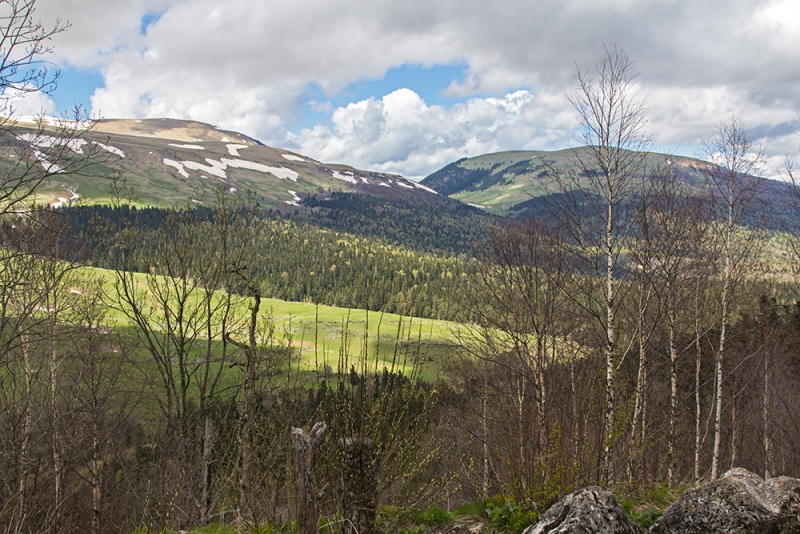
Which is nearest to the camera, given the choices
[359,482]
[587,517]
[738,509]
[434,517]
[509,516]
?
[587,517]

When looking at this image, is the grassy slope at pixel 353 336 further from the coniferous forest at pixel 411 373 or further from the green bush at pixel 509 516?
the green bush at pixel 509 516

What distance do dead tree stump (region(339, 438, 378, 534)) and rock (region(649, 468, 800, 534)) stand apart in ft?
11.2

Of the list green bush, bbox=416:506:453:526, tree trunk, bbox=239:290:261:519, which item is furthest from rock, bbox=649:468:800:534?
tree trunk, bbox=239:290:261:519

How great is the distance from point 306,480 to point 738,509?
15.7ft

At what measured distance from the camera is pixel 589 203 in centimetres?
1062

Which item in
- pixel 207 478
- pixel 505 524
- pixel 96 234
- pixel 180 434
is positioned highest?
pixel 96 234

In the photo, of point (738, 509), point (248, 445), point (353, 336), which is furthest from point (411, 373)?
point (738, 509)

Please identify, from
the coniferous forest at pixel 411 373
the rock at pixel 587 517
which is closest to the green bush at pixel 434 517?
the coniferous forest at pixel 411 373

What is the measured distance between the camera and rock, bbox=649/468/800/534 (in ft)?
16.1

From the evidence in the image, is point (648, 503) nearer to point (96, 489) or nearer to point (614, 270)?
point (614, 270)

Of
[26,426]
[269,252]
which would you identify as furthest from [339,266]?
[26,426]

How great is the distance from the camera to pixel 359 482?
5348mm

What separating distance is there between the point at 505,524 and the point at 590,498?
2.50 metres

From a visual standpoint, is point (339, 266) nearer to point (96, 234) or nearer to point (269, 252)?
point (269, 252)
